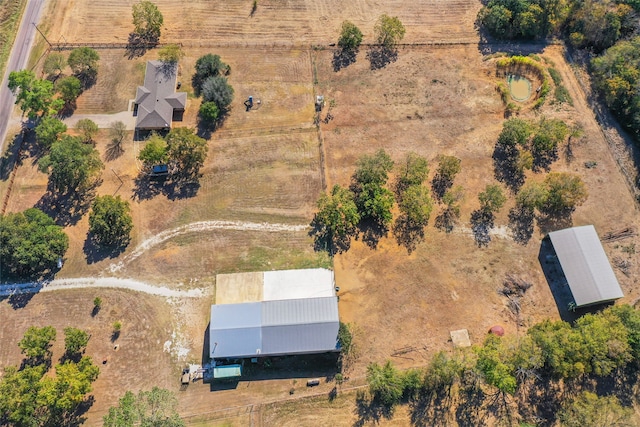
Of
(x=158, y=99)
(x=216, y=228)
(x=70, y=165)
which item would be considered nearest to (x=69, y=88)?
(x=158, y=99)

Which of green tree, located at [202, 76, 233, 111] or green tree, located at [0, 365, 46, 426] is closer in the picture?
green tree, located at [0, 365, 46, 426]

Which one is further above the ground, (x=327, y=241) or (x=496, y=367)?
(x=327, y=241)

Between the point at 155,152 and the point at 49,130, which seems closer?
the point at 155,152

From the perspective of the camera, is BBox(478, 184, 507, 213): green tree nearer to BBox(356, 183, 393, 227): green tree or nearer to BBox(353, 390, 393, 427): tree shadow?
BBox(356, 183, 393, 227): green tree

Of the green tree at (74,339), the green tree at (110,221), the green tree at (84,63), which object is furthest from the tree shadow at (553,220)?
the green tree at (84,63)

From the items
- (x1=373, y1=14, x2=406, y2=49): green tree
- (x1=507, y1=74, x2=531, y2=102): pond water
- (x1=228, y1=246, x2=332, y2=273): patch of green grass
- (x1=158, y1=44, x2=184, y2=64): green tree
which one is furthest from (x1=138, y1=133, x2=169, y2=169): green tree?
(x1=507, y1=74, x2=531, y2=102): pond water

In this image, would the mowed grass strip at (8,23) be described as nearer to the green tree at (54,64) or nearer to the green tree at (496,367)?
the green tree at (54,64)

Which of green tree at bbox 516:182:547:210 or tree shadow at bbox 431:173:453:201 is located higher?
tree shadow at bbox 431:173:453:201

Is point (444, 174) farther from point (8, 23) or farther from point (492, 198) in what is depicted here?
point (8, 23)
